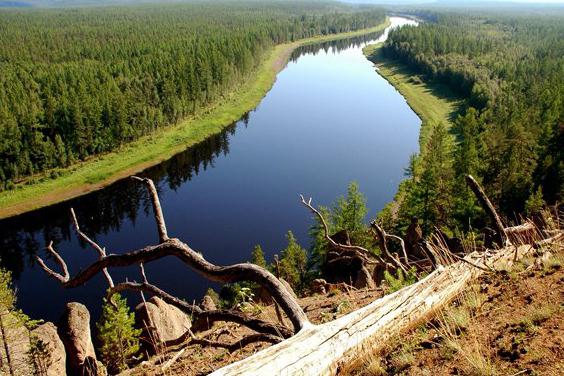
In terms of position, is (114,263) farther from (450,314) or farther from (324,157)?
(324,157)

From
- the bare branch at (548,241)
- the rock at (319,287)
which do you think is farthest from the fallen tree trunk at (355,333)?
the rock at (319,287)

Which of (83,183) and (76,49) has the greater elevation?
(76,49)

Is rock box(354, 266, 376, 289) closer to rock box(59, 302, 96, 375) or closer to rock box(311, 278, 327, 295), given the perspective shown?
rock box(311, 278, 327, 295)

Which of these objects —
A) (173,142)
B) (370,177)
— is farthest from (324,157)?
(173,142)

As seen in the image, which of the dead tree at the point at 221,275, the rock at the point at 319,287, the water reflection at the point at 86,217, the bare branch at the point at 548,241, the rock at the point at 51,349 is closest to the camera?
the dead tree at the point at 221,275

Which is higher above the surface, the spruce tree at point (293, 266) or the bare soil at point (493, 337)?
the bare soil at point (493, 337)

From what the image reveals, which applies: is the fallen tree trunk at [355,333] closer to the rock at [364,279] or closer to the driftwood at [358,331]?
the driftwood at [358,331]

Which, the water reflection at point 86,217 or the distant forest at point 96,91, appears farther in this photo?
the distant forest at point 96,91
